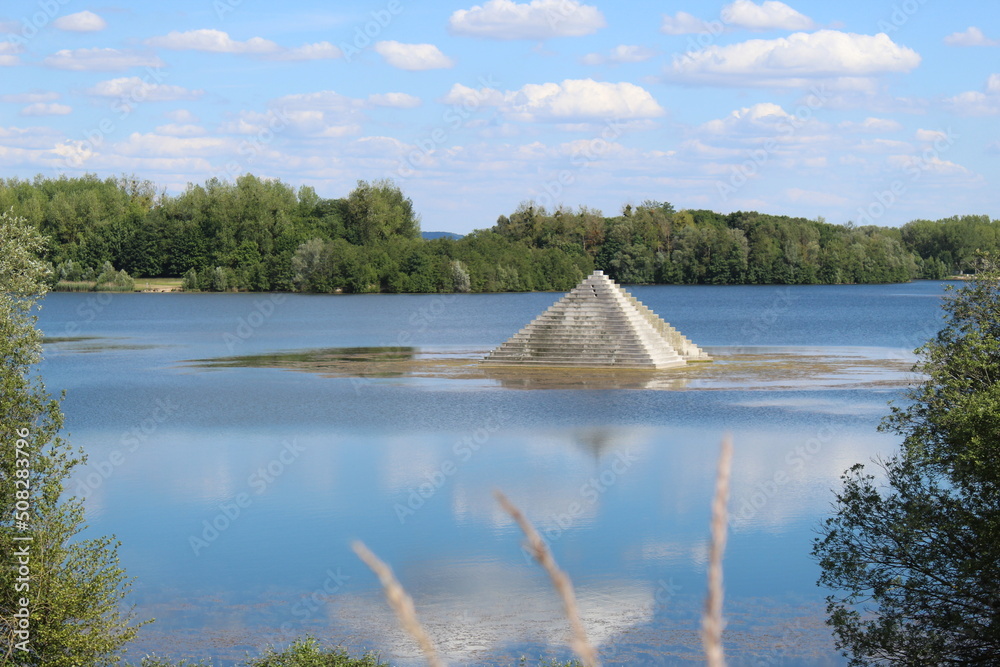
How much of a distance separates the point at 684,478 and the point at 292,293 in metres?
110

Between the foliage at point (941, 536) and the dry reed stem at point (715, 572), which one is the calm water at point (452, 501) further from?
the dry reed stem at point (715, 572)

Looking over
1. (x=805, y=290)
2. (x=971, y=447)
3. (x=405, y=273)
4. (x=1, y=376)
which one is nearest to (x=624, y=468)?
(x=971, y=447)

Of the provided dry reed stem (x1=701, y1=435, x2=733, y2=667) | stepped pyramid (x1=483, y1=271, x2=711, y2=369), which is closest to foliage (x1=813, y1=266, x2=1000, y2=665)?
dry reed stem (x1=701, y1=435, x2=733, y2=667)

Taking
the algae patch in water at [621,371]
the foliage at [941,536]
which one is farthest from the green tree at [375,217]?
the foliage at [941,536]

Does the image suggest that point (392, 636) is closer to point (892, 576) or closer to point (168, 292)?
point (892, 576)

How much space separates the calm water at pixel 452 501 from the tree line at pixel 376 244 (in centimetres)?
7638

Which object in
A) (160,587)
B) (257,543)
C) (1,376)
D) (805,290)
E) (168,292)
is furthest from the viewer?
(805,290)

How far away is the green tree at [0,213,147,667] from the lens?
12.1 metres

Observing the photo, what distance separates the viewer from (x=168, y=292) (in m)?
131

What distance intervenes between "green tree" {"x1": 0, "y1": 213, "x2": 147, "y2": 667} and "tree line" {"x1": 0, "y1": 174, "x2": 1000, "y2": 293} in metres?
109

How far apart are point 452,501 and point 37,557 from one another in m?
13.4

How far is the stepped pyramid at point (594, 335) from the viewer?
46406mm

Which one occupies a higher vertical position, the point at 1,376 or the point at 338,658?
the point at 1,376

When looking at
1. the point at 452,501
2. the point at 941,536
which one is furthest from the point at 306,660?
the point at 452,501
